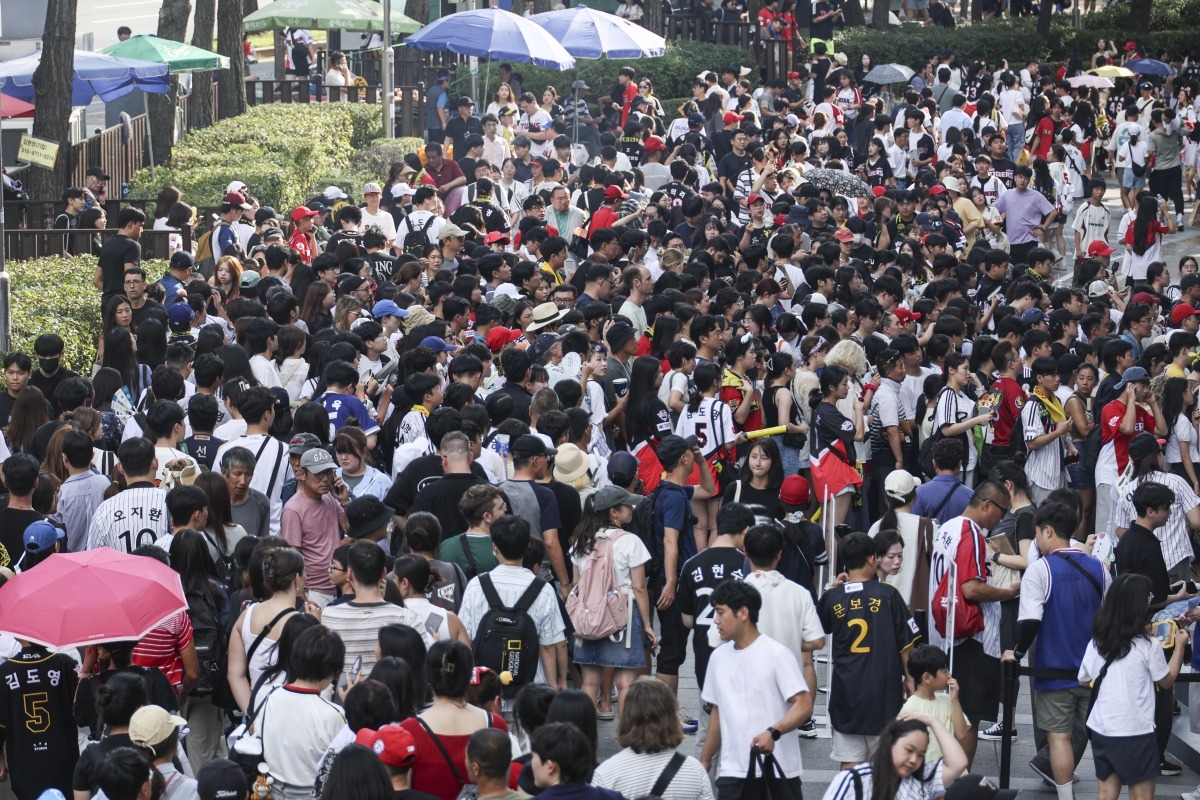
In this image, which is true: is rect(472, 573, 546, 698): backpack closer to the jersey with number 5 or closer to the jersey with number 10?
the jersey with number 10

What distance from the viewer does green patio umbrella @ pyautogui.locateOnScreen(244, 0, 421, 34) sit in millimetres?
27220

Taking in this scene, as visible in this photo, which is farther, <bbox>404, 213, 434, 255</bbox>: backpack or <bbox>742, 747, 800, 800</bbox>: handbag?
<bbox>404, 213, 434, 255</bbox>: backpack

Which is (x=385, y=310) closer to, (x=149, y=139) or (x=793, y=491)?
(x=793, y=491)

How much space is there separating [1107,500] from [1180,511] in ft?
4.36

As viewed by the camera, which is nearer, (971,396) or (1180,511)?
(1180,511)

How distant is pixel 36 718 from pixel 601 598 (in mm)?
2845

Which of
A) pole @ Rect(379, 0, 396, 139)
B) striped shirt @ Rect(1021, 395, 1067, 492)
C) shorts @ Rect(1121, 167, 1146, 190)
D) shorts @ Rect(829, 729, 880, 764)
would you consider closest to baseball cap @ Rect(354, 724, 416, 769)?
shorts @ Rect(829, 729, 880, 764)

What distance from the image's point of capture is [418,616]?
7242mm

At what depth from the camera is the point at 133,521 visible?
8.26 meters

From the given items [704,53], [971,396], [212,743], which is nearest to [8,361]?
[212,743]

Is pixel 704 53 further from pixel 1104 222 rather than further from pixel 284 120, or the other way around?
pixel 1104 222

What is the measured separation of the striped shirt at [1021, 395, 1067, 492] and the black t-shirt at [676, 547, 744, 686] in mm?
4404

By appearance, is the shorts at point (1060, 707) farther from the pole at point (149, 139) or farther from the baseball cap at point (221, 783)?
the pole at point (149, 139)

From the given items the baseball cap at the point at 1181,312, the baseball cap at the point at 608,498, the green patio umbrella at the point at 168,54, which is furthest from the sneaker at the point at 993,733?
the green patio umbrella at the point at 168,54
